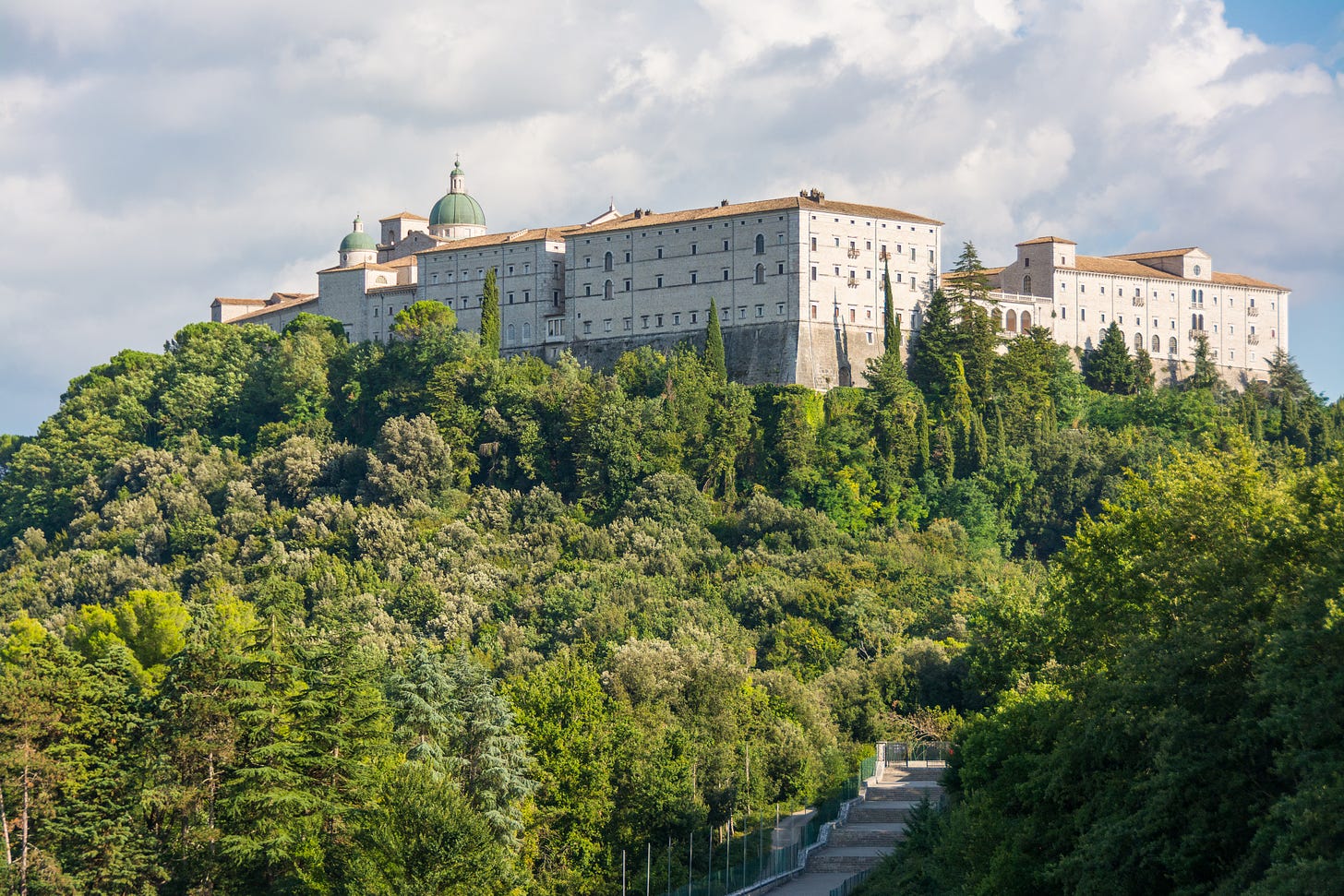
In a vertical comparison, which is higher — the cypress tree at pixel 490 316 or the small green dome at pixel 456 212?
the small green dome at pixel 456 212

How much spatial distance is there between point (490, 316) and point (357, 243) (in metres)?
18.1

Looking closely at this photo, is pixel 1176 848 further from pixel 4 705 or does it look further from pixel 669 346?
pixel 669 346

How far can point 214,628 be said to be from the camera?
1847 inches

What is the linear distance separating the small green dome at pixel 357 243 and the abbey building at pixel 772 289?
15.4 ft

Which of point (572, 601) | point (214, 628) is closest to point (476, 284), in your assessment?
point (572, 601)

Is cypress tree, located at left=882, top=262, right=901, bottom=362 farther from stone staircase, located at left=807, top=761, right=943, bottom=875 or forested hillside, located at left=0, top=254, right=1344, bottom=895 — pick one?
stone staircase, located at left=807, top=761, right=943, bottom=875

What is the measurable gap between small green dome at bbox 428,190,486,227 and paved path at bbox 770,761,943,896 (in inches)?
2074

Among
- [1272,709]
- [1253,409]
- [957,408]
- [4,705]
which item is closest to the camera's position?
[1272,709]

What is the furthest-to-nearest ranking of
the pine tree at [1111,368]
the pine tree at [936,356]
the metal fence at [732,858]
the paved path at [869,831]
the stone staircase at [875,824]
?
the pine tree at [1111,368] < the pine tree at [936,356] < the stone staircase at [875,824] < the metal fence at [732,858] < the paved path at [869,831]

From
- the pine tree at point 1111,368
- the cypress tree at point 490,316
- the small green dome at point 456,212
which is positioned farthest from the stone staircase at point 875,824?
the small green dome at point 456,212

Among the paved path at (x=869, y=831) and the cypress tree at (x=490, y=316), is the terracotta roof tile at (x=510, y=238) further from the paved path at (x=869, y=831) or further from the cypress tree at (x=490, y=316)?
the paved path at (x=869, y=831)

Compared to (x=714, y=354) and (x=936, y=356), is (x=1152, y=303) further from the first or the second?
(x=714, y=354)

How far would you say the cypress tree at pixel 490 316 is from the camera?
83.7 m

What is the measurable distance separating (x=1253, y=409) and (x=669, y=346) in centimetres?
2450
